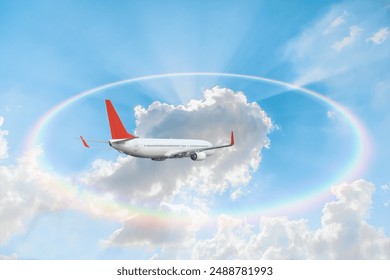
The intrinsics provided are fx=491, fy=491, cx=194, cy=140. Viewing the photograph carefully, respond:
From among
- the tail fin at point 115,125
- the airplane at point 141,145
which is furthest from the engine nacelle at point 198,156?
the tail fin at point 115,125

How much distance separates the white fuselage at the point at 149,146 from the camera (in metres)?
73.8

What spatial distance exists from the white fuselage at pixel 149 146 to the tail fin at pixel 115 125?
84 centimetres

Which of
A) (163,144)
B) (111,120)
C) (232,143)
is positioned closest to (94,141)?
(111,120)

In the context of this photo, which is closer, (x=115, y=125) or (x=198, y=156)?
(x=115, y=125)

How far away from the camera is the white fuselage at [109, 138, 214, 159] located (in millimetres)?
73812

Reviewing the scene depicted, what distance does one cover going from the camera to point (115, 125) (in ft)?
244

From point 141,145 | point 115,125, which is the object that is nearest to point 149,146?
point 141,145

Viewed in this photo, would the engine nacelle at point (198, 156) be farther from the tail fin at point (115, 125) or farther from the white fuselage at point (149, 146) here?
the tail fin at point (115, 125)

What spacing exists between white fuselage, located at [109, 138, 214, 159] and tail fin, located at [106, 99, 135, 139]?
0.84 meters

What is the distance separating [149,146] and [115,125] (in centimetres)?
615

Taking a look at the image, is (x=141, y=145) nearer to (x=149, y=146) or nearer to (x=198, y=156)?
(x=149, y=146)
